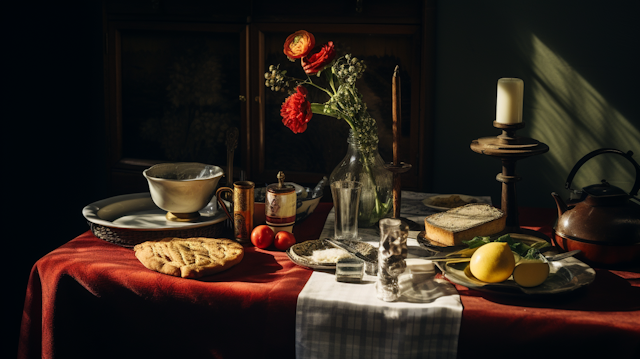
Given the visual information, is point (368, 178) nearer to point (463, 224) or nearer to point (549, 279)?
point (463, 224)

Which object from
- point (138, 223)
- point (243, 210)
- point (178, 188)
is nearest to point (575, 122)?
point (243, 210)

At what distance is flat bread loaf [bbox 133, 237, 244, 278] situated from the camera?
3.85 ft

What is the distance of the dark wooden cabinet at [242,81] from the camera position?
2111 mm

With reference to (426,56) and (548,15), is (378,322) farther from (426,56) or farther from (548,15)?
(548,15)

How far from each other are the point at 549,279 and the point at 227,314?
706mm

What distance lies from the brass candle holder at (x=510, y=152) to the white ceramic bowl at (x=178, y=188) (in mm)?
727

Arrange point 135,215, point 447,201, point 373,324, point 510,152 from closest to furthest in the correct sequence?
point 373,324 → point 510,152 → point 135,215 → point 447,201

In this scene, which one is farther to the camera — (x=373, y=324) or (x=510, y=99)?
(x=510, y=99)

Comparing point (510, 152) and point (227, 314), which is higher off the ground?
A: point (510, 152)

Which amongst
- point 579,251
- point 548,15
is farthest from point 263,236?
point 548,15

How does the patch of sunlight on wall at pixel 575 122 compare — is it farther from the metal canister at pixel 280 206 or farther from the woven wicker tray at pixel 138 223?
the woven wicker tray at pixel 138 223

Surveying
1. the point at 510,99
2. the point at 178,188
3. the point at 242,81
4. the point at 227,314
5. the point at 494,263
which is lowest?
the point at 227,314

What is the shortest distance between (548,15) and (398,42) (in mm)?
699

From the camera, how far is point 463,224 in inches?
53.1
